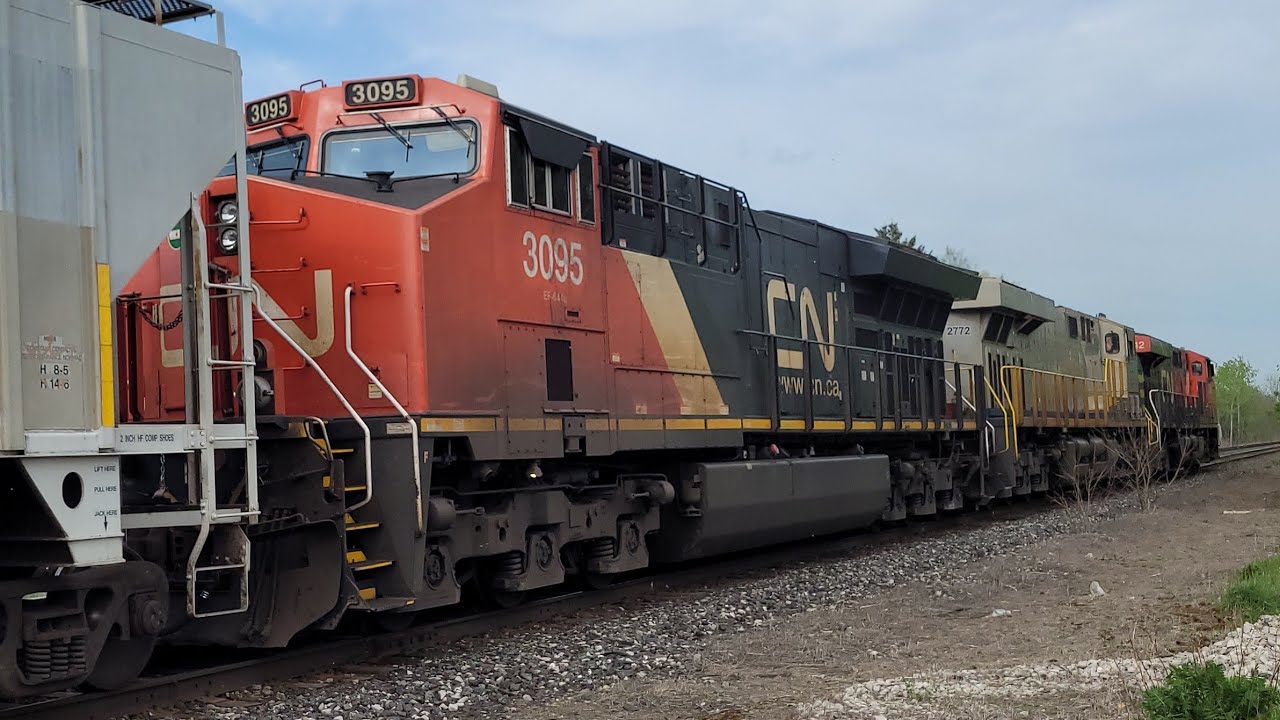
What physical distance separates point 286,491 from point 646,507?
3.71 metres

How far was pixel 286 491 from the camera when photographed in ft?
21.7

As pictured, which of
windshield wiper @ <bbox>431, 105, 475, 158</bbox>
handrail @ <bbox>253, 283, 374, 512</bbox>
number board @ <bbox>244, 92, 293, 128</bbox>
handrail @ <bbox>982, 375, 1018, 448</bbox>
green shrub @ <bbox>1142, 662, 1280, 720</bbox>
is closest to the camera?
green shrub @ <bbox>1142, 662, 1280, 720</bbox>

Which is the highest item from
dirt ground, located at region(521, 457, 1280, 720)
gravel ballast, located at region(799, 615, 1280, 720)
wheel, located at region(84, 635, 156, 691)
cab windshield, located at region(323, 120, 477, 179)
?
cab windshield, located at region(323, 120, 477, 179)

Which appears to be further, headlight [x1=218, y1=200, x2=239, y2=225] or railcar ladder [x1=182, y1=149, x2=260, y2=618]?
headlight [x1=218, y1=200, x2=239, y2=225]

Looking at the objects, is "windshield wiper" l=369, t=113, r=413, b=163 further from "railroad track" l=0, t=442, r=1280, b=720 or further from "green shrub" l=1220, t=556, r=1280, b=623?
"green shrub" l=1220, t=556, r=1280, b=623

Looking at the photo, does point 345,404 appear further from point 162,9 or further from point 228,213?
point 162,9

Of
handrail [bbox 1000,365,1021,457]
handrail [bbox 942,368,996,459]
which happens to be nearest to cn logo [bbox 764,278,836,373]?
handrail [bbox 942,368,996,459]

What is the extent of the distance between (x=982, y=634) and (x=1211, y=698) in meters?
2.92

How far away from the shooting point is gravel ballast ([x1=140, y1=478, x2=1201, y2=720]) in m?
5.99

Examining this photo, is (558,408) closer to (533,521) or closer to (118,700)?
(533,521)

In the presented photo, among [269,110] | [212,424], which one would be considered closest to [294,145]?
[269,110]

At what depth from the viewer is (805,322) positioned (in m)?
12.8

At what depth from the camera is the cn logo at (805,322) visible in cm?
1198

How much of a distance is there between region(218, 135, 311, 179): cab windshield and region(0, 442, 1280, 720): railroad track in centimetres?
311
